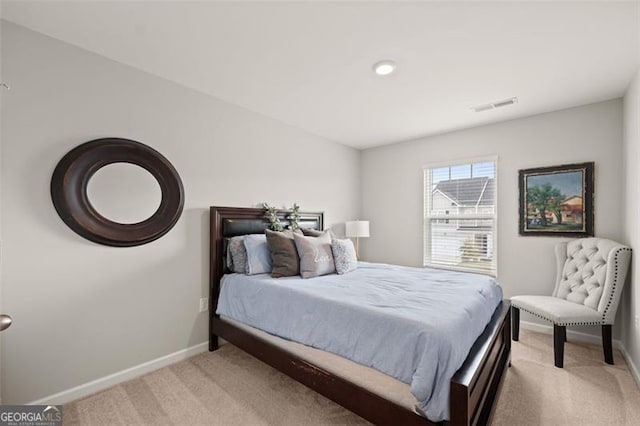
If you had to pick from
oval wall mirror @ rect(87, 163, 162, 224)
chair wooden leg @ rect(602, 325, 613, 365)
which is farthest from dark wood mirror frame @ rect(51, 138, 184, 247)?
chair wooden leg @ rect(602, 325, 613, 365)

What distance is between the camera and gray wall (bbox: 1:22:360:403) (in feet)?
5.88

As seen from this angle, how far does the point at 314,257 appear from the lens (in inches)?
104

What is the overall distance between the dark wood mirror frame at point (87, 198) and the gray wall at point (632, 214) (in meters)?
3.85

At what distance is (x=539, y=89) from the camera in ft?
8.64

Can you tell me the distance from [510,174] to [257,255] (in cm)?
314

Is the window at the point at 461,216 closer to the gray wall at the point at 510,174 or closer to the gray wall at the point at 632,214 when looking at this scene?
the gray wall at the point at 510,174

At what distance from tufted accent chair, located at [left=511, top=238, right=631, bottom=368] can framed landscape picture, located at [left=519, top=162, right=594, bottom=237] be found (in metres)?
0.22

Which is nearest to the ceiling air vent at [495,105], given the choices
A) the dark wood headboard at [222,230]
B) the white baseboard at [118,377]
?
the dark wood headboard at [222,230]

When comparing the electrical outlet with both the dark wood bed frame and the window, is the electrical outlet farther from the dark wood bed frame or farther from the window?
the window

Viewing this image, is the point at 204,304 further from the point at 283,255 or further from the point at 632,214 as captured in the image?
the point at 632,214

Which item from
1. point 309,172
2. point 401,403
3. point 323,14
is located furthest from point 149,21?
point 401,403

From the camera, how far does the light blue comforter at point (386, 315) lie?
135cm

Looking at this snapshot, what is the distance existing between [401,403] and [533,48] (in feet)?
8.17

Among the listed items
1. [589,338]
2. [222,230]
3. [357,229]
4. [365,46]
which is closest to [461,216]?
[357,229]
